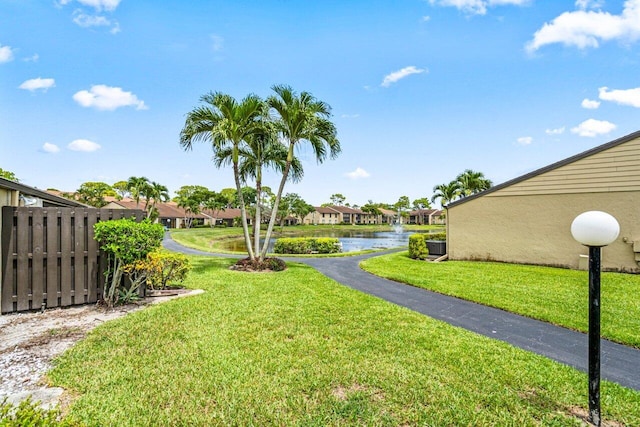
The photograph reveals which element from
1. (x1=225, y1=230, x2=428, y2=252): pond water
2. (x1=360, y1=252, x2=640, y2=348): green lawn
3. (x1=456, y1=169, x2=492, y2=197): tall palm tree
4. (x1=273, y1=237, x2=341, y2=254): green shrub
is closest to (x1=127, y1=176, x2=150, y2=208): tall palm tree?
(x1=225, y1=230, x2=428, y2=252): pond water

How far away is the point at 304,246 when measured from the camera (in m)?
19.3

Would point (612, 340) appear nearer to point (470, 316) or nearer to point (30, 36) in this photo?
point (470, 316)

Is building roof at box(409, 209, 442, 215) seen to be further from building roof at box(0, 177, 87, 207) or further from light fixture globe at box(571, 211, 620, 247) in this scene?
Result: light fixture globe at box(571, 211, 620, 247)

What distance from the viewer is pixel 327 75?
14.1 metres

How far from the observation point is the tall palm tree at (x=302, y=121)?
10.9 metres

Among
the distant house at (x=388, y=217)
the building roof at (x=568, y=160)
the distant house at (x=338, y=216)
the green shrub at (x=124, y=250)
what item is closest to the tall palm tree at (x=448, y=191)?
the building roof at (x=568, y=160)

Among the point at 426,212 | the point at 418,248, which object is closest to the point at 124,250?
the point at 418,248

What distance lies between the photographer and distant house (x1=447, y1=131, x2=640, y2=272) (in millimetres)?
10203

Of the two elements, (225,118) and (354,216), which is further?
(354,216)

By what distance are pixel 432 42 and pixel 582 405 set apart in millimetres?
11960

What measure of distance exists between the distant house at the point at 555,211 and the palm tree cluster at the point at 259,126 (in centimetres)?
720

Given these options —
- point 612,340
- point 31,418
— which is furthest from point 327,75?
point 31,418

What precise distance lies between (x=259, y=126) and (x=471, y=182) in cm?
2597

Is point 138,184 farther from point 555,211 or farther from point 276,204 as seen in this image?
point 555,211
